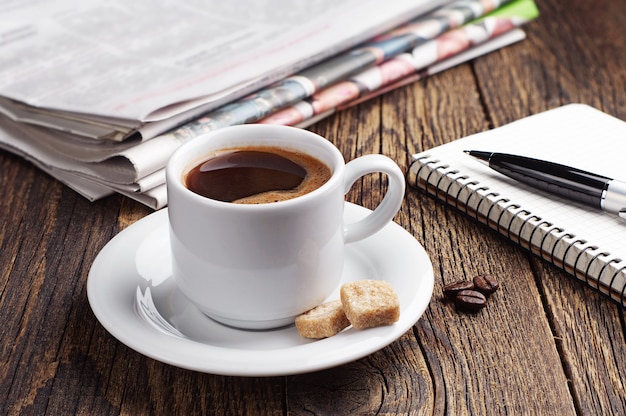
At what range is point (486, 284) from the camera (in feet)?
3.01

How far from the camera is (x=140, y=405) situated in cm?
75

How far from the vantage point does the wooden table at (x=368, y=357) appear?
29.8 inches

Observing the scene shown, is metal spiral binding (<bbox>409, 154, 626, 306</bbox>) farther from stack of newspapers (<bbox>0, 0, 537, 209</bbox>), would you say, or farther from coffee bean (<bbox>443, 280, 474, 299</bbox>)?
stack of newspapers (<bbox>0, 0, 537, 209</bbox>)

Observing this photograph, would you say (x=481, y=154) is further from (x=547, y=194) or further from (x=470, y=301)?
(x=470, y=301)

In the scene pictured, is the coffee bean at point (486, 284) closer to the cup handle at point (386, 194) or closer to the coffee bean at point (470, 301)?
the coffee bean at point (470, 301)

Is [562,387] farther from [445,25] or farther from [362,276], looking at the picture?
[445,25]

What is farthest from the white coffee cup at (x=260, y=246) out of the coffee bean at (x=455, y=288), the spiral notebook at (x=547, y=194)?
the spiral notebook at (x=547, y=194)

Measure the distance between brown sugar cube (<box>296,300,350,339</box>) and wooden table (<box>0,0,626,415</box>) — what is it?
0.05m

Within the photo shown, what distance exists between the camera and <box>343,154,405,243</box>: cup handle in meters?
0.83

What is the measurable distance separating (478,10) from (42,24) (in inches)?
34.9

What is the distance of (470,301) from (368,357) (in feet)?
0.49

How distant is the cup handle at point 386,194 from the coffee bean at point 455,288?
118 mm

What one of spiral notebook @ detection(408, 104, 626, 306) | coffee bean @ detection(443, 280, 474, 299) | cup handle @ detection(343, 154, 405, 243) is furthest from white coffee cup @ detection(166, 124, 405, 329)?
spiral notebook @ detection(408, 104, 626, 306)

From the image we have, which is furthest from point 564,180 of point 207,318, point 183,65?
point 183,65
